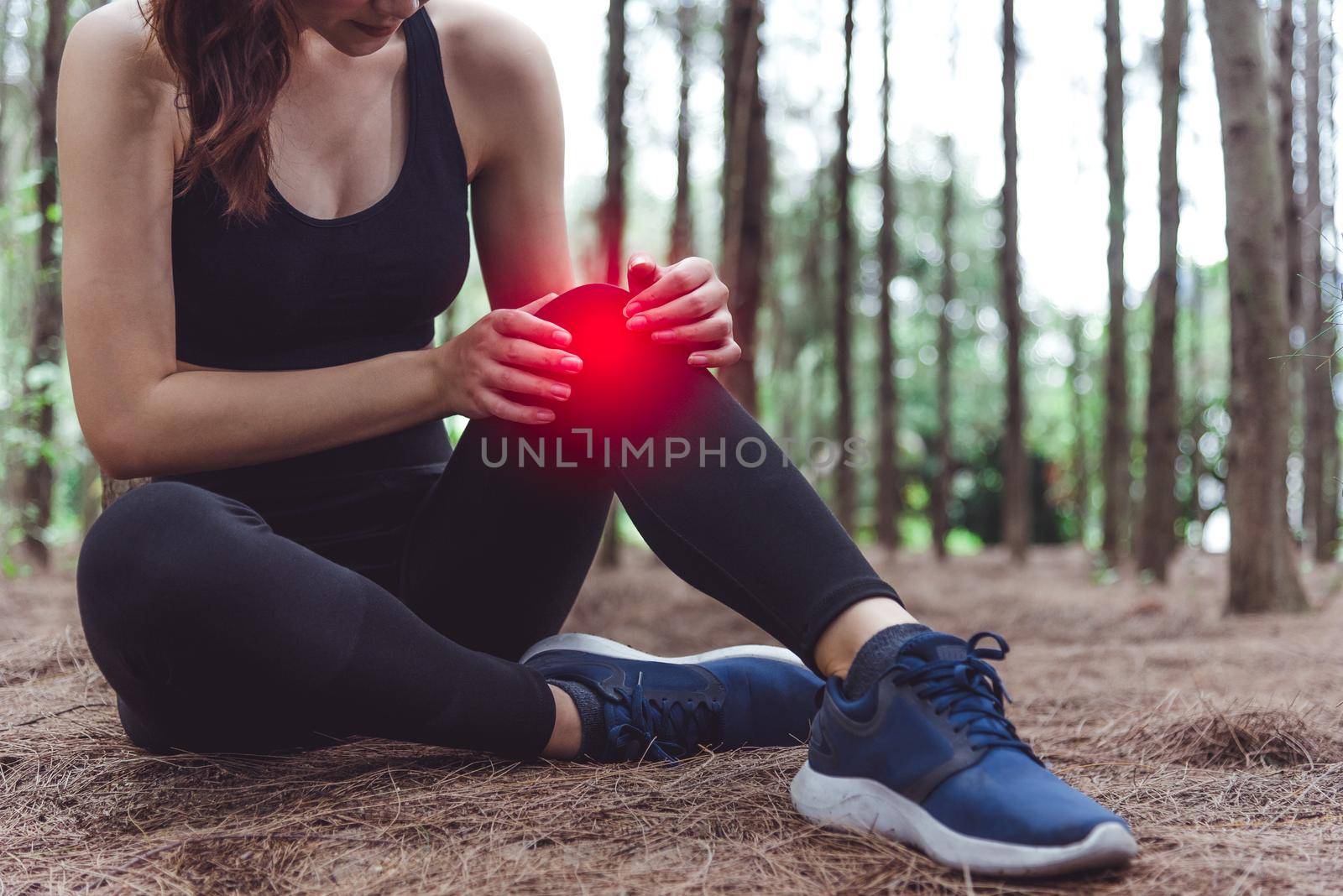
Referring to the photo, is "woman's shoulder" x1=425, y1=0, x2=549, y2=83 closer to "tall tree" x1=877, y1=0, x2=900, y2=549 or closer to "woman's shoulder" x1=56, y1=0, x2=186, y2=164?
"woman's shoulder" x1=56, y1=0, x2=186, y2=164

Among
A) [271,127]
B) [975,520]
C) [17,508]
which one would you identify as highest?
[271,127]

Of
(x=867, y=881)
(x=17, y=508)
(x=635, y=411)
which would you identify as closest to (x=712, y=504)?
(x=635, y=411)

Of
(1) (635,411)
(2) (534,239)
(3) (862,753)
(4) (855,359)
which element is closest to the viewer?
(3) (862,753)

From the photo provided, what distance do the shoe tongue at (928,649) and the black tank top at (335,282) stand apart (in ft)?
2.69

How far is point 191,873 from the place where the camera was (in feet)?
3.43

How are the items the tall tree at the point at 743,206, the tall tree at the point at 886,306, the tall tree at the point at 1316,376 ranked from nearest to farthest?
the tall tree at the point at 743,206, the tall tree at the point at 1316,376, the tall tree at the point at 886,306

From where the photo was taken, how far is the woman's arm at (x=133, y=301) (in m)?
1.25

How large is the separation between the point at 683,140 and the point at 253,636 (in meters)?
7.41

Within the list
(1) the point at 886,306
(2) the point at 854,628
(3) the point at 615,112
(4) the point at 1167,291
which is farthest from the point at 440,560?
(1) the point at 886,306

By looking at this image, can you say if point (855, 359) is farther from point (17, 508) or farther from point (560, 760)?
point (560, 760)

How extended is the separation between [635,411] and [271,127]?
69 centimetres

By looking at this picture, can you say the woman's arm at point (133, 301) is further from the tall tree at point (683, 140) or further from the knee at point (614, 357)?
the tall tree at point (683, 140)

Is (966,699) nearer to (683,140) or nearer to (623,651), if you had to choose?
(623,651)

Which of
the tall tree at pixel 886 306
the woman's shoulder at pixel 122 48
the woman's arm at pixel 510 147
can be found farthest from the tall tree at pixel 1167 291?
the woman's shoulder at pixel 122 48
